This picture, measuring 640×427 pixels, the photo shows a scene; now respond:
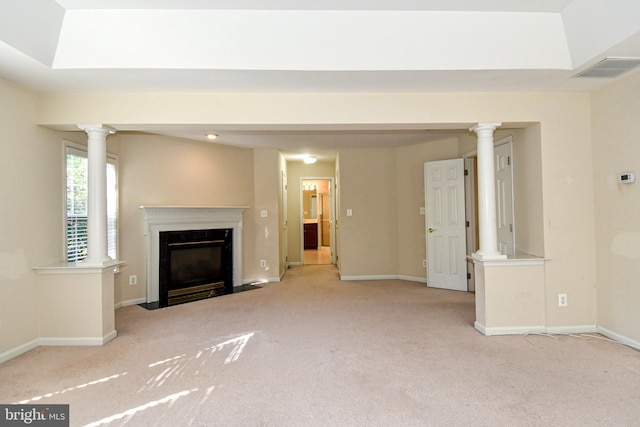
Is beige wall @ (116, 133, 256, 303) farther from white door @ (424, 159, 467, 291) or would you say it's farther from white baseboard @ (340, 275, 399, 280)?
white door @ (424, 159, 467, 291)

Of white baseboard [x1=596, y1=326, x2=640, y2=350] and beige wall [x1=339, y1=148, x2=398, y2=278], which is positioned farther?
beige wall [x1=339, y1=148, x2=398, y2=278]

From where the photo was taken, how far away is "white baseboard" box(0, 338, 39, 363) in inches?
107

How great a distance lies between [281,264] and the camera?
6.31 meters

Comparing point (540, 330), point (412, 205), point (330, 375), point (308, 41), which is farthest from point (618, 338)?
point (308, 41)

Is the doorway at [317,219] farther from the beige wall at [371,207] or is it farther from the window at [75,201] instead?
the window at [75,201]

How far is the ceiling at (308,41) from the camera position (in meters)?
2.41

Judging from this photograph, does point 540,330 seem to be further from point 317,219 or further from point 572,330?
point 317,219

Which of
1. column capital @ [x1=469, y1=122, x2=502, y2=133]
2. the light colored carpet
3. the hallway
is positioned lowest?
the light colored carpet

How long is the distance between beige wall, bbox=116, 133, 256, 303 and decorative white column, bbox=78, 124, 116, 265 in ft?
4.50

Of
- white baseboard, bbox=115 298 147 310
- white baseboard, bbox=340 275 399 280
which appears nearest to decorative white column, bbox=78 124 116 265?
white baseboard, bbox=115 298 147 310

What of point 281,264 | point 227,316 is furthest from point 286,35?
point 281,264

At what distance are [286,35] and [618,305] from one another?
12.1ft

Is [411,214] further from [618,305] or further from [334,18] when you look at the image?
[334,18]

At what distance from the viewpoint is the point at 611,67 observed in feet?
8.64
